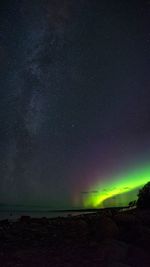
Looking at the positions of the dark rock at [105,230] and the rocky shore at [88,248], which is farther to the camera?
the dark rock at [105,230]

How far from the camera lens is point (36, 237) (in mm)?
17906

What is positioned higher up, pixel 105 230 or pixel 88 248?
pixel 105 230

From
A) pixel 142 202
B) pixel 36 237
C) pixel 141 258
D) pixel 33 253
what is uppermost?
pixel 142 202

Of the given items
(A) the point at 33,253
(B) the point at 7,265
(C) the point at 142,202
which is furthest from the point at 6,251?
(C) the point at 142,202

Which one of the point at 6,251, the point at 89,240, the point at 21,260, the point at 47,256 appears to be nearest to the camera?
the point at 21,260

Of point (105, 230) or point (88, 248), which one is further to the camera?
point (105, 230)

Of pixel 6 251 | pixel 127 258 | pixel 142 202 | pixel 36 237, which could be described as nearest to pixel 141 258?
pixel 127 258

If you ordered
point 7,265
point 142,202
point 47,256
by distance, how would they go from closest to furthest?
Answer: point 7,265 → point 47,256 → point 142,202

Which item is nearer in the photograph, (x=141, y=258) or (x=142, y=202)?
(x=141, y=258)

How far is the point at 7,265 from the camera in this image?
417 inches

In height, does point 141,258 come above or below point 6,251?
below

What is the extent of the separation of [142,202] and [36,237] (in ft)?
50.9

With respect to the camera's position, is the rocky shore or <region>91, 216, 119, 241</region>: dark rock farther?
<region>91, 216, 119, 241</region>: dark rock

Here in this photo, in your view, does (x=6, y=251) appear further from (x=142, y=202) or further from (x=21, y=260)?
(x=142, y=202)
